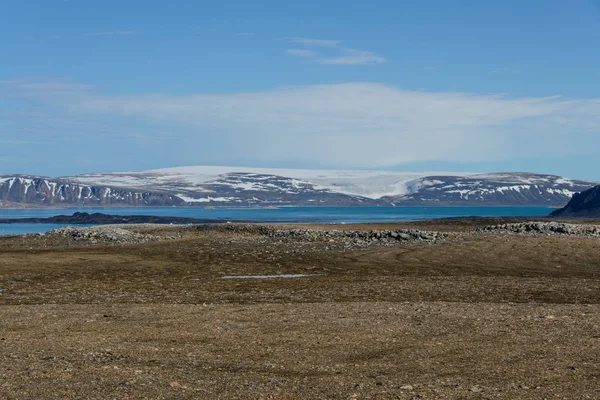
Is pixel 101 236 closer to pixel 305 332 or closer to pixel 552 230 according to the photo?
pixel 552 230

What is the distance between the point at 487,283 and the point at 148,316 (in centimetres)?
1343

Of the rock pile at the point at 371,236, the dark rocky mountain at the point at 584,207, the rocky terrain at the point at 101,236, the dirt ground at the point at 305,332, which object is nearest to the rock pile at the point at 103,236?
the rocky terrain at the point at 101,236

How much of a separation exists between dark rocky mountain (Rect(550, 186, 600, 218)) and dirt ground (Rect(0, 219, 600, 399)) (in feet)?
359

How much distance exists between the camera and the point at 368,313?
1922cm

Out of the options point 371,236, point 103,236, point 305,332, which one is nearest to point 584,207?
point 371,236

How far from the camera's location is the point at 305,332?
16406 millimetres

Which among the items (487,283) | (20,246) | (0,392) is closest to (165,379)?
(0,392)

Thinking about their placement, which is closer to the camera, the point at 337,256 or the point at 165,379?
the point at 165,379

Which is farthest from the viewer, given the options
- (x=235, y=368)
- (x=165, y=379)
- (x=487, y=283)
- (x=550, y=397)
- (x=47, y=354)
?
(x=487, y=283)

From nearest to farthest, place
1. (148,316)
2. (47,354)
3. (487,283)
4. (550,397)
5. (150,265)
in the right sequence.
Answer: (550,397) < (47,354) < (148,316) < (487,283) < (150,265)

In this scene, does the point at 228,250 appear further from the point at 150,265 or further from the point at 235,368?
the point at 235,368

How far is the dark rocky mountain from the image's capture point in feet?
453

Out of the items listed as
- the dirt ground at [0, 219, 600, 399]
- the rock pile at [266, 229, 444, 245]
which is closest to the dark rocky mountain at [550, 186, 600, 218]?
the rock pile at [266, 229, 444, 245]

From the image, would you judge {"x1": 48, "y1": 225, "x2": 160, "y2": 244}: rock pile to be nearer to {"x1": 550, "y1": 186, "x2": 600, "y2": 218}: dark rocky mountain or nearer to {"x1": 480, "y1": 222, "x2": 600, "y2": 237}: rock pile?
{"x1": 480, "y1": 222, "x2": 600, "y2": 237}: rock pile
